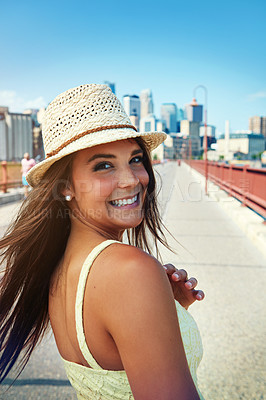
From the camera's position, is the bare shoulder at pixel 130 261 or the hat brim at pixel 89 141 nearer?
the bare shoulder at pixel 130 261

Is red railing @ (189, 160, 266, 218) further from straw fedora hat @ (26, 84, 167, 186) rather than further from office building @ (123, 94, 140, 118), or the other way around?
straw fedora hat @ (26, 84, 167, 186)

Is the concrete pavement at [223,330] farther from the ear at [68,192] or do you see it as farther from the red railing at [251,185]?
the red railing at [251,185]

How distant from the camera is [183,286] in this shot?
5.33 ft

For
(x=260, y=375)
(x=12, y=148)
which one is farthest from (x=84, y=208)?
(x=12, y=148)

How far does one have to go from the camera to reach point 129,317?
0.93 meters

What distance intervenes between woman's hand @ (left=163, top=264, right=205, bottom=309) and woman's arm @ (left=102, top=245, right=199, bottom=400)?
0.61m

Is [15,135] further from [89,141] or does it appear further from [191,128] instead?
[89,141]

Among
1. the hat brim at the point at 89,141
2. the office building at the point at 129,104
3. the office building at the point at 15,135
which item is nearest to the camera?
the hat brim at the point at 89,141

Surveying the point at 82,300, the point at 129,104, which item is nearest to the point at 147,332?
the point at 82,300

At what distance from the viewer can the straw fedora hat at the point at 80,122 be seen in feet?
4.28

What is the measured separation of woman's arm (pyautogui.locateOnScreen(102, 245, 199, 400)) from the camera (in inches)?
36.2

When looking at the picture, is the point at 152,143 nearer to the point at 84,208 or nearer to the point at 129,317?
the point at 84,208

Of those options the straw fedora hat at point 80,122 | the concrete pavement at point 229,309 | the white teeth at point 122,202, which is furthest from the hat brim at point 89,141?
the concrete pavement at point 229,309

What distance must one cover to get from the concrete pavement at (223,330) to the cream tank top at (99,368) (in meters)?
0.79
